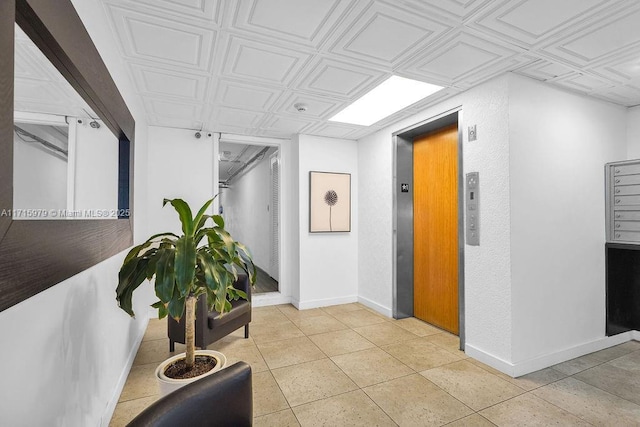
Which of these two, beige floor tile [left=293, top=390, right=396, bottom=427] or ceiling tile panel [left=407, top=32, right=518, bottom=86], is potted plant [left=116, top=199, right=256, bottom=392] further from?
ceiling tile panel [left=407, top=32, right=518, bottom=86]

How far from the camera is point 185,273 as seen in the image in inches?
64.8

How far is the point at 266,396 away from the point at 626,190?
13.2 feet

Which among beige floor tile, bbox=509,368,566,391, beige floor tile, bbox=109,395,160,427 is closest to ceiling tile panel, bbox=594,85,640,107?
beige floor tile, bbox=509,368,566,391

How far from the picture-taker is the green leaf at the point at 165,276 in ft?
5.32

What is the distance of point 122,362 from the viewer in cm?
255

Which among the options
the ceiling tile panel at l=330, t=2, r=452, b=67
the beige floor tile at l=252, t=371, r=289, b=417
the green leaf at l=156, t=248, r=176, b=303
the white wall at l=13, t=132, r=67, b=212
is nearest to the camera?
the white wall at l=13, t=132, r=67, b=212

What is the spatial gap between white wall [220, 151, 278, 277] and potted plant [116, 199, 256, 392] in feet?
13.9

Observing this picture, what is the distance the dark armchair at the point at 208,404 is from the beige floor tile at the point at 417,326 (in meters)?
2.86

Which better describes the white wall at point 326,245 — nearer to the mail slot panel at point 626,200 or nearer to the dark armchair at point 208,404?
the mail slot panel at point 626,200

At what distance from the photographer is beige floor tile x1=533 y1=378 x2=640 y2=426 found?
7.02 feet

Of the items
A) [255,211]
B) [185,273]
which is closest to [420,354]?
[185,273]

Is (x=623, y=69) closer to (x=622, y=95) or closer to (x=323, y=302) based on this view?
(x=622, y=95)

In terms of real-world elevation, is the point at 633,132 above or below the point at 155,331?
above

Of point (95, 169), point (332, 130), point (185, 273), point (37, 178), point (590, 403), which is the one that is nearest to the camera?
point (37, 178)
